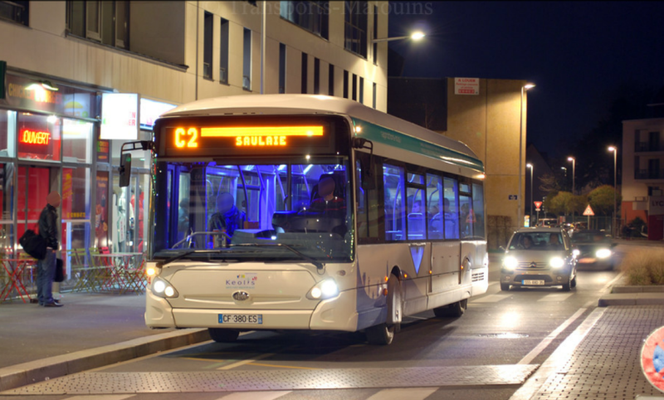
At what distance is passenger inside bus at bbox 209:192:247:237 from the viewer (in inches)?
401

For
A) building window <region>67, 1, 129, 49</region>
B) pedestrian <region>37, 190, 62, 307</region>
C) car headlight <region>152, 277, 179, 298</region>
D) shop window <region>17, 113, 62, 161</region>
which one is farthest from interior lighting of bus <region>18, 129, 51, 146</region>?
car headlight <region>152, 277, 179, 298</region>

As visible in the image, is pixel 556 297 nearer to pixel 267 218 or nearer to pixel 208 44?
pixel 208 44

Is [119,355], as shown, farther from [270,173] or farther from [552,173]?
[552,173]

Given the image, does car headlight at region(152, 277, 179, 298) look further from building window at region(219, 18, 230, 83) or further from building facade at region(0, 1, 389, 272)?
building window at region(219, 18, 230, 83)

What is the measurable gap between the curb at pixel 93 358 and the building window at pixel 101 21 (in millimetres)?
9877

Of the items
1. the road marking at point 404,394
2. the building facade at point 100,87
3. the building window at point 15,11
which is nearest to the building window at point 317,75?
the building facade at point 100,87

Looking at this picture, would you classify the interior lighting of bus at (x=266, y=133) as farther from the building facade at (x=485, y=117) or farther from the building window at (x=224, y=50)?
the building facade at (x=485, y=117)

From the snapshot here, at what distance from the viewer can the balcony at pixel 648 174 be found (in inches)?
3494

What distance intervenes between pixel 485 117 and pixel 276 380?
49.4 meters

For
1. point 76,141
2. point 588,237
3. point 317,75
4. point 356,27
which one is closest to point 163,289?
point 76,141

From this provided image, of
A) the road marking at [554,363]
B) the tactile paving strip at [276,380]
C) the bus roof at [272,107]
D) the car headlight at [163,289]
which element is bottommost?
the tactile paving strip at [276,380]

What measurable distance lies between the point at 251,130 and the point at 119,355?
3.08m

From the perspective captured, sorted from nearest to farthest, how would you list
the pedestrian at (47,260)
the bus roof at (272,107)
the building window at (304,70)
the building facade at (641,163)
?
the bus roof at (272,107)
the pedestrian at (47,260)
the building window at (304,70)
the building facade at (641,163)

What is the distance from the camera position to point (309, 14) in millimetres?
32500
